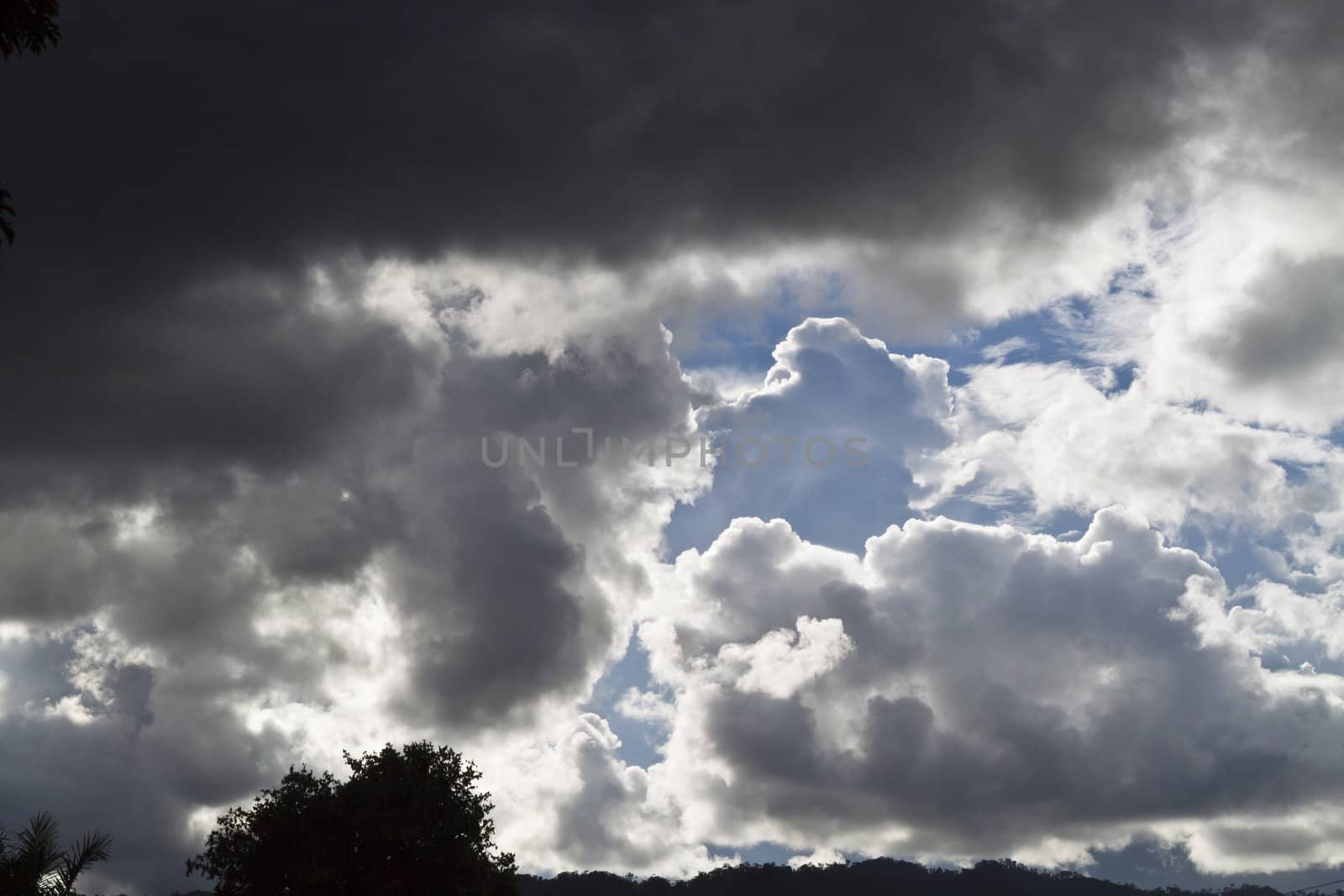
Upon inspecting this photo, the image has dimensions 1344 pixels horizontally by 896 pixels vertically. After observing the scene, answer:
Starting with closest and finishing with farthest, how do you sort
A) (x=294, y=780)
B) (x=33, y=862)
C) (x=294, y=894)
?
1. (x=33, y=862)
2. (x=294, y=894)
3. (x=294, y=780)

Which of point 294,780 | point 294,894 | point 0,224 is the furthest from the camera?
point 294,780

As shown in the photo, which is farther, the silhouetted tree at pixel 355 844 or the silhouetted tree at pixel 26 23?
the silhouetted tree at pixel 355 844

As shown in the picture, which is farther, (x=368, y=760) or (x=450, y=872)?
(x=368, y=760)

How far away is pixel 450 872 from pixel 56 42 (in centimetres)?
4787

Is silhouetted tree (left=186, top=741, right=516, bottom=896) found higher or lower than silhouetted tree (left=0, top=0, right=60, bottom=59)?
lower

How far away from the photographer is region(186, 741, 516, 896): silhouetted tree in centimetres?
5234

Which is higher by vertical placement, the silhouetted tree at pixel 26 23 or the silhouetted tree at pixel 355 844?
the silhouetted tree at pixel 26 23

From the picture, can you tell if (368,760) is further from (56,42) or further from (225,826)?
(56,42)

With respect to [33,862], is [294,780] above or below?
above

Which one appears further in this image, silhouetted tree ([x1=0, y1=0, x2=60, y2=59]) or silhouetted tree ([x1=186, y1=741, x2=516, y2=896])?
silhouetted tree ([x1=186, y1=741, x2=516, y2=896])

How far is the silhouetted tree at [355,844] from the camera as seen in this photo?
2061 inches

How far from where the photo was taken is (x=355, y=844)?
53500 mm

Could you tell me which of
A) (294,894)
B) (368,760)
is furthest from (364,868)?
(368,760)

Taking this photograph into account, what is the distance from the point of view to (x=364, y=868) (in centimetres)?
5275
